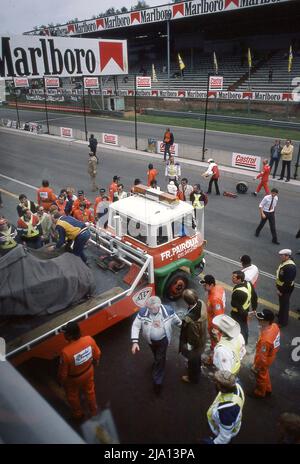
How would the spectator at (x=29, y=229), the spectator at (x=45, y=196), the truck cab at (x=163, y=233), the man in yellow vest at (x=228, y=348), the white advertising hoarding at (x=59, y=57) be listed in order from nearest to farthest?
the man in yellow vest at (x=228, y=348), the truck cab at (x=163, y=233), the spectator at (x=29, y=229), the spectator at (x=45, y=196), the white advertising hoarding at (x=59, y=57)

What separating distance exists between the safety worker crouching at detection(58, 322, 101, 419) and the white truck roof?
329cm

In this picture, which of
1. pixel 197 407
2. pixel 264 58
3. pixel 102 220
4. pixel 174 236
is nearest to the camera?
pixel 197 407

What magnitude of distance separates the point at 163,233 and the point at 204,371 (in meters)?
2.92

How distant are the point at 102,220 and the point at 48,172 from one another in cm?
1142

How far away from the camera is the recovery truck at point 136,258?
6.14 meters

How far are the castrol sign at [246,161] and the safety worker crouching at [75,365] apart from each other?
15582 mm

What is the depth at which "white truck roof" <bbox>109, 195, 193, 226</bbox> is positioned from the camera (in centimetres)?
750

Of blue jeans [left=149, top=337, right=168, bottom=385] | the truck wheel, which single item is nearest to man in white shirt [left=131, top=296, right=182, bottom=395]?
blue jeans [left=149, top=337, right=168, bottom=385]

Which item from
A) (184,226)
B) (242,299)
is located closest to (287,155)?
(184,226)

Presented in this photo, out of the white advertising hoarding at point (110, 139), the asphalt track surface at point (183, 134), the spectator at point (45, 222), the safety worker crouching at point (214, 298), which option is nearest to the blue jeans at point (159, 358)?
the safety worker crouching at point (214, 298)

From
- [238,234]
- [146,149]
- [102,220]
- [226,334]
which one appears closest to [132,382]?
[226,334]

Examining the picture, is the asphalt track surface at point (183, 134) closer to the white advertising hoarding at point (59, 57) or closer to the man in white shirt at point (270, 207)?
the white advertising hoarding at point (59, 57)

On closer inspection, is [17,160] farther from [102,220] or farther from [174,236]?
[174,236]

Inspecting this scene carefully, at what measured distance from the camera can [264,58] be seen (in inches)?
1838
